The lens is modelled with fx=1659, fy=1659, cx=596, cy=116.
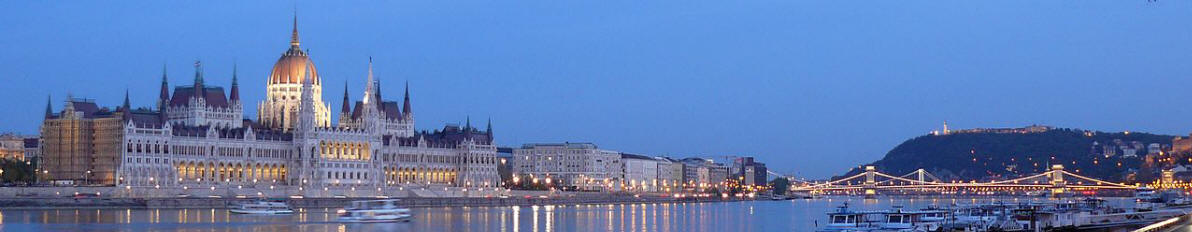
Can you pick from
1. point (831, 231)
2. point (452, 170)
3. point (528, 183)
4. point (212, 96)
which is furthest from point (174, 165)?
point (831, 231)

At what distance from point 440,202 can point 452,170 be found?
67.6ft

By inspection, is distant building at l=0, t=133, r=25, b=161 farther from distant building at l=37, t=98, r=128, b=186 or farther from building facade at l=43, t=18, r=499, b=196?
distant building at l=37, t=98, r=128, b=186

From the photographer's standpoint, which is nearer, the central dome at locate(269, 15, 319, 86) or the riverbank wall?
the riverbank wall

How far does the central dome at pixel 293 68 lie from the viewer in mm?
144750

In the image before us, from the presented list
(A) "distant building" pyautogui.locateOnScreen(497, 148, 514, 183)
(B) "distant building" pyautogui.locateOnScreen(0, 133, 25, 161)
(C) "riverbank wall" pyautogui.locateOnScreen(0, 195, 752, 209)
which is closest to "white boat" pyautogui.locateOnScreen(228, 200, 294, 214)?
(C) "riverbank wall" pyautogui.locateOnScreen(0, 195, 752, 209)

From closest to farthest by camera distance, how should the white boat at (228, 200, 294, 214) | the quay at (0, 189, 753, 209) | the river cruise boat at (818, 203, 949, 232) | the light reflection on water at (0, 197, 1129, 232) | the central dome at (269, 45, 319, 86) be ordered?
the river cruise boat at (818, 203, 949, 232)
the light reflection on water at (0, 197, 1129, 232)
the white boat at (228, 200, 294, 214)
the quay at (0, 189, 753, 209)
the central dome at (269, 45, 319, 86)

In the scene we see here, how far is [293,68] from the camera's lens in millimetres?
145000

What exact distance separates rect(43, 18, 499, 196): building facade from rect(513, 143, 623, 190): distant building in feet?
86.7

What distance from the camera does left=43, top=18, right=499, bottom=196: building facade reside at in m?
122

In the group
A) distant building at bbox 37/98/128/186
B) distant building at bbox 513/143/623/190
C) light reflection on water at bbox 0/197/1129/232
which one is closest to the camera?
light reflection on water at bbox 0/197/1129/232

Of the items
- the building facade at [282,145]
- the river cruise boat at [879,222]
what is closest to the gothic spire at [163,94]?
the building facade at [282,145]

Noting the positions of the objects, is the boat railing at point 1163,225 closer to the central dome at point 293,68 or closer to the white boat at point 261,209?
the white boat at point 261,209

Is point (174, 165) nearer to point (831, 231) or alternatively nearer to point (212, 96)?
point (212, 96)

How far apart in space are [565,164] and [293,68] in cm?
4391
